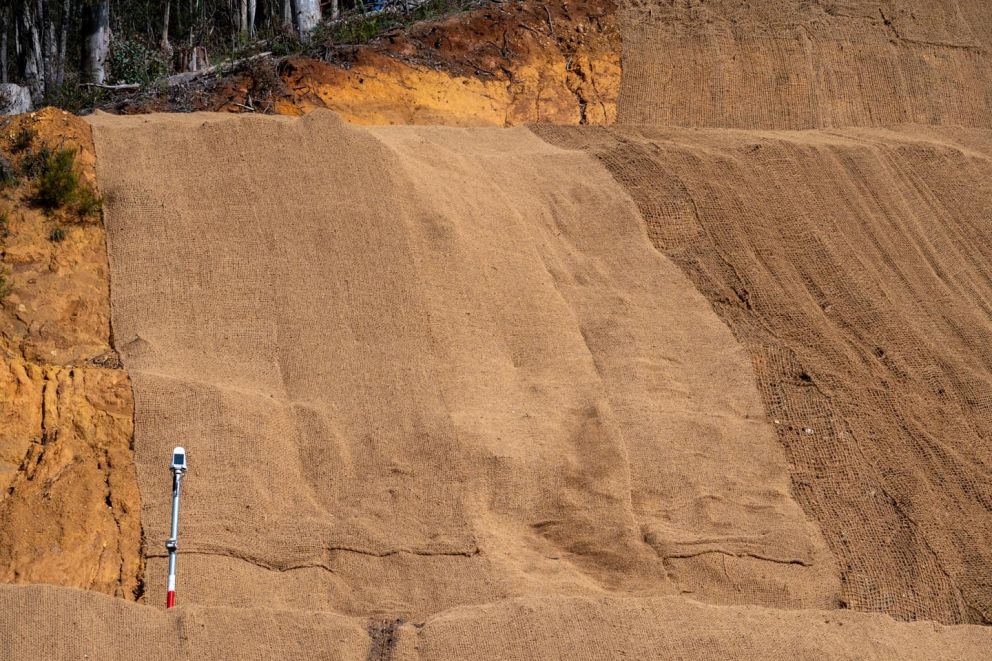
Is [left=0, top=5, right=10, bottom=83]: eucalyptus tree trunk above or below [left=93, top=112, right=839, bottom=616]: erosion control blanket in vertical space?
above

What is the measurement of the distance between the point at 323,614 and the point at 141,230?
157 inches

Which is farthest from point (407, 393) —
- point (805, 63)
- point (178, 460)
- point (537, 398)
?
point (805, 63)

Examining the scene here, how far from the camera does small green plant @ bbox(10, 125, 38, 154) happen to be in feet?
33.2

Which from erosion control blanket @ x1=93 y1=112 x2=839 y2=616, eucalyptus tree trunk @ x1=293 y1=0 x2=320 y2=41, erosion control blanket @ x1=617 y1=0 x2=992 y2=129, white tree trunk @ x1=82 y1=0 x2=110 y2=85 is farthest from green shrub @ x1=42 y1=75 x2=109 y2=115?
erosion control blanket @ x1=617 y1=0 x2=992 y2=129

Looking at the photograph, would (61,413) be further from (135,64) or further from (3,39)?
(3,39)

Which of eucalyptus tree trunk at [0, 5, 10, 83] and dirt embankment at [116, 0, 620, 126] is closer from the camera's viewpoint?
dirt embankment at [116, 0, 620, 126]

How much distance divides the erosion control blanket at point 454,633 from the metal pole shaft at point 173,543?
38 cm

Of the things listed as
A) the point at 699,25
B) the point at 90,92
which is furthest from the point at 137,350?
the point at 699,25

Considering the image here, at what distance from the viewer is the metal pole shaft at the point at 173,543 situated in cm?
742

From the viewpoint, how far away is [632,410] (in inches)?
396

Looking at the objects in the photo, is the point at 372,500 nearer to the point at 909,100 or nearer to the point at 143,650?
the point at 143,650

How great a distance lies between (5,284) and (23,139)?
1662mm

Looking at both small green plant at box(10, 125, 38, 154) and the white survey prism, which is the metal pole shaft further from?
small green plant at box(10, 125, 38, 154)

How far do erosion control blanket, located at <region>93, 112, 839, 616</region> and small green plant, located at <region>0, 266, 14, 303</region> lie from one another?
718 millimetres
